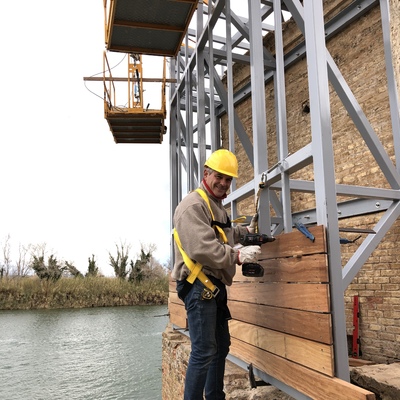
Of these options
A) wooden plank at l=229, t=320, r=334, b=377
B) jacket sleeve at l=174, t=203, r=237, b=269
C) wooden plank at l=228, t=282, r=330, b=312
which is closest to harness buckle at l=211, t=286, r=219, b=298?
jacket sleeve at l=174, t=203, r=237, b=269

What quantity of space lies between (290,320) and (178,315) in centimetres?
395

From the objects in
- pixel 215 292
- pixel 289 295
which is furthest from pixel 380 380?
pixel 215 292

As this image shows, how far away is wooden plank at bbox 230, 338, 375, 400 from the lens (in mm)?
2412

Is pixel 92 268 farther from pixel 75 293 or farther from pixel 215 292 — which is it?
pixel 215 292

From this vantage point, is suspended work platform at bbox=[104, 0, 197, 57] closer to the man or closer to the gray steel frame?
the gray steel frame

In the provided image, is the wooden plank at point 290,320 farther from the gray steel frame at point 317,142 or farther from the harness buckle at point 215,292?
the harness buckle at point 215,292

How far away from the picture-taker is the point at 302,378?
2.88 m

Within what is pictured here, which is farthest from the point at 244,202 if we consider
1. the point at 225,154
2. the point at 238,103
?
the point at 225,154

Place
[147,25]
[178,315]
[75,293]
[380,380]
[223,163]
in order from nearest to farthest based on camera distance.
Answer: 1. [223,163]
2. [380,380]
3. [147,25]
4. [178,315]
5. [75,293]

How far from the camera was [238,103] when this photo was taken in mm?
9312

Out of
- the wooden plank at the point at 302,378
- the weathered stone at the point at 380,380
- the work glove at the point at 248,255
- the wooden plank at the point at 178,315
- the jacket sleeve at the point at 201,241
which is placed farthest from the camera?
the wooden plank at the point at 178,315

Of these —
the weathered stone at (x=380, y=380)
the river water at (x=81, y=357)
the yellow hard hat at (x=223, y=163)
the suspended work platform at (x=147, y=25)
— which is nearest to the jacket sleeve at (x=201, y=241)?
the yellow hard hat at (x=223, y=163)

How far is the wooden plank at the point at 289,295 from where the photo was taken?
2.69 m

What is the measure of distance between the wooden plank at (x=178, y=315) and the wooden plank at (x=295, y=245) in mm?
3202
